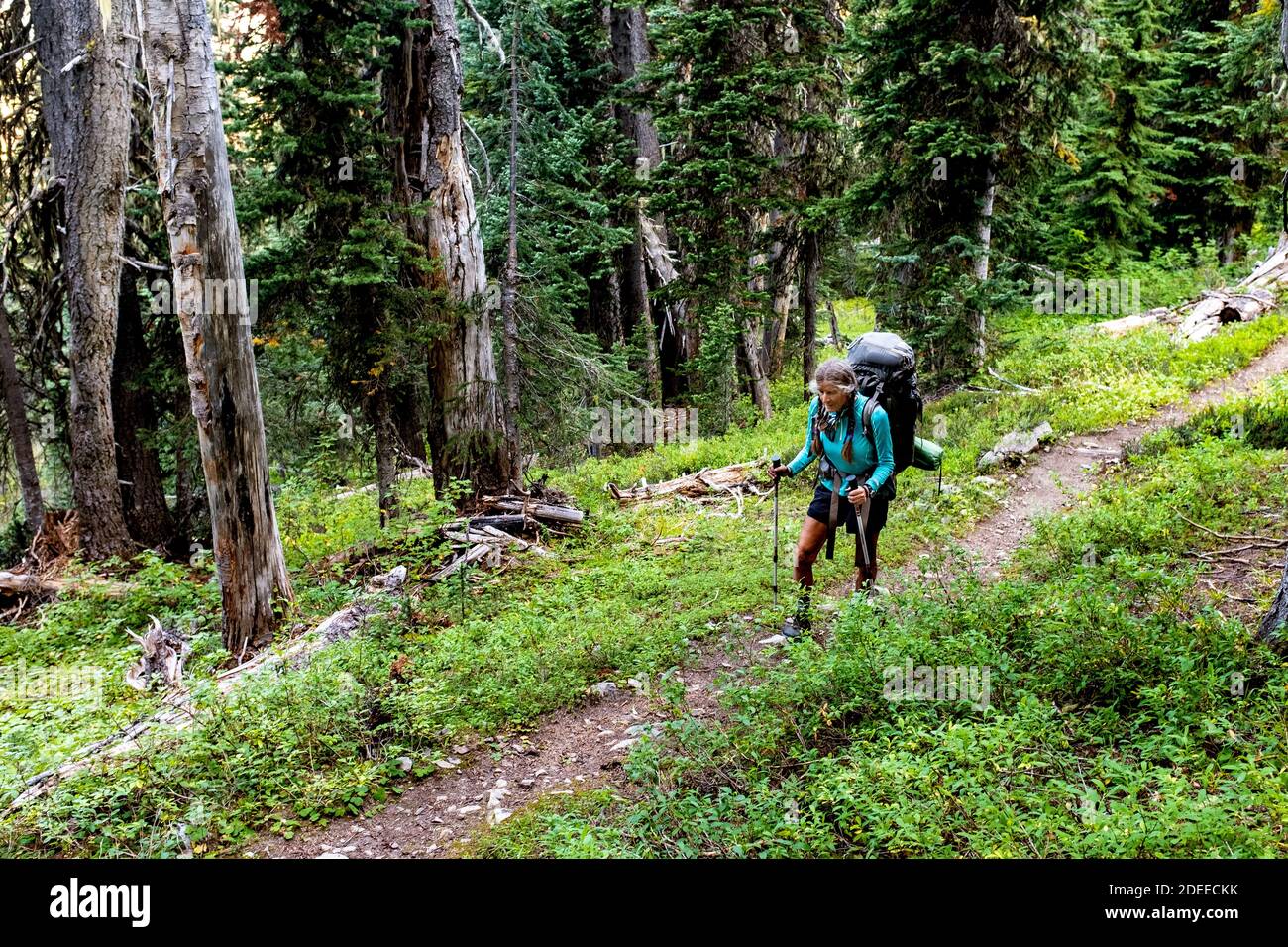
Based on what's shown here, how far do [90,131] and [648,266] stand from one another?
39.1 feet

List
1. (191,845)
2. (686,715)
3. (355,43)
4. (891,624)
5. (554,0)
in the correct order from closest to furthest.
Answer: (191,845) < (686,715) < (891,624) < (355,43) < (554,0)

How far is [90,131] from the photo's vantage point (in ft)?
40.2

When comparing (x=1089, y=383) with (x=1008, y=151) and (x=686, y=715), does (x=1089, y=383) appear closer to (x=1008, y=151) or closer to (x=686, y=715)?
(x=1008, y=151)

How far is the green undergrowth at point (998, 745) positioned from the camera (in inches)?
163

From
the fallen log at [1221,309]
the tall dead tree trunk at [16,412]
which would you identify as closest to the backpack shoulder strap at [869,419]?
the tall dead tree trunk at [16,412]

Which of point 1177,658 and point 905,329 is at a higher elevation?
point 905,329

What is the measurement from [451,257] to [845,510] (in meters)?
6.96

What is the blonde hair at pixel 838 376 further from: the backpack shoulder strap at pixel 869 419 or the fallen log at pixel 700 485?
the fallen log at pixel 700 485

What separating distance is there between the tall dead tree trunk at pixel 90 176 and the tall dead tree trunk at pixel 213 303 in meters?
5.35

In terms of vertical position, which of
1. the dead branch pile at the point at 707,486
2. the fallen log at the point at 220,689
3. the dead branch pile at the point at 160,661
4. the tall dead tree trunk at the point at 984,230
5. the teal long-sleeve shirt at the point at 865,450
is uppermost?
the tall dead tree trunk at the point at 984,230

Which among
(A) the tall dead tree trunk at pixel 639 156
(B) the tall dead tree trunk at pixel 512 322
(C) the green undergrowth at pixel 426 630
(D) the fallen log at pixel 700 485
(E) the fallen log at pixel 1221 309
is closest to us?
(C) the green undergrowth at pixel 426 630

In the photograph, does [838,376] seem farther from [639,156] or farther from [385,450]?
[639,156]

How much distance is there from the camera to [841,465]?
7195 mm

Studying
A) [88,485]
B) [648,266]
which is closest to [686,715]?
[88,485]
